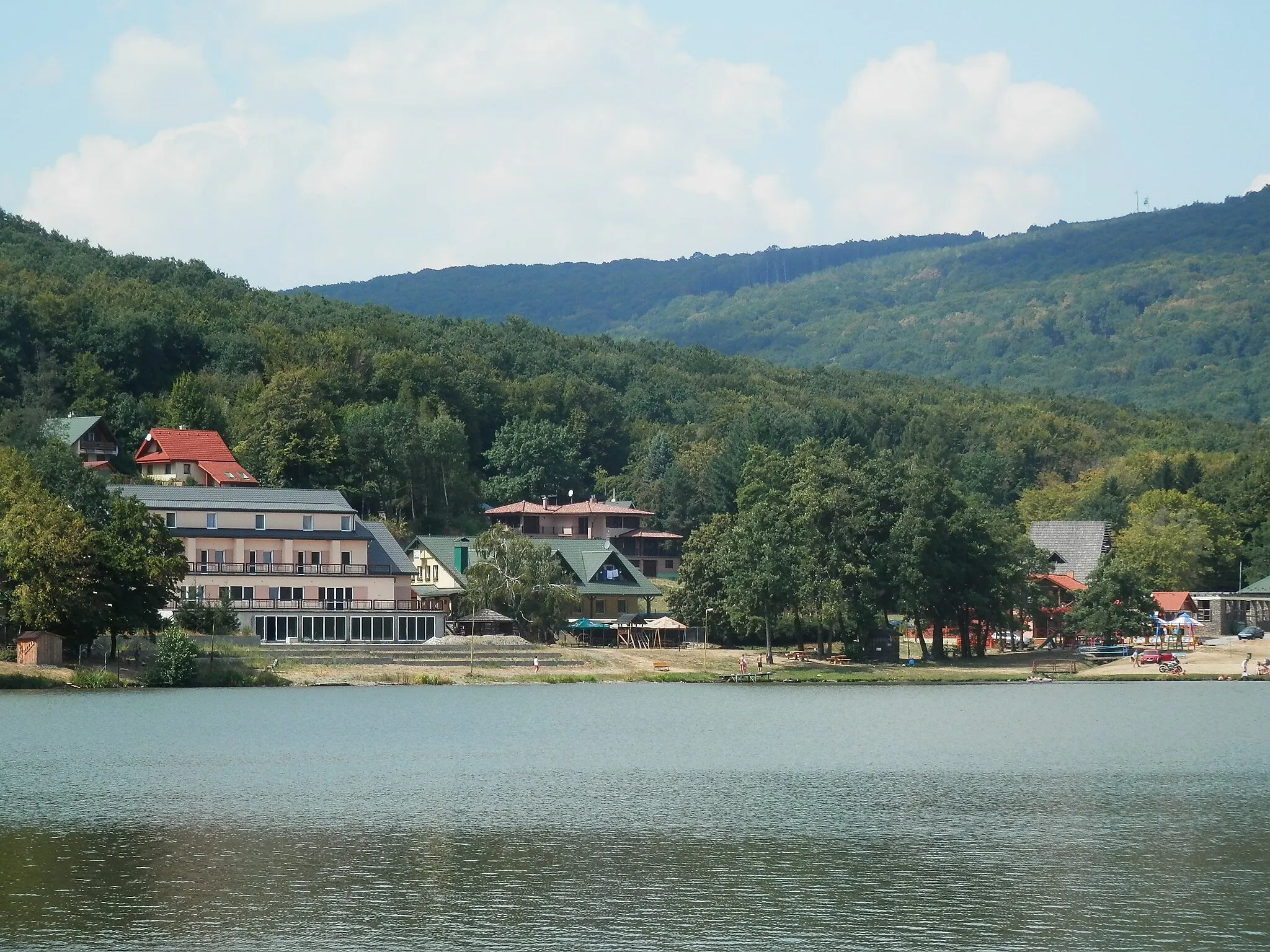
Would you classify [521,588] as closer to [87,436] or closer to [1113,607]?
[1113,607]

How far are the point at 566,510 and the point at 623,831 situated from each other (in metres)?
99.5

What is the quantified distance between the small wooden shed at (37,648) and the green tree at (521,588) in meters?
27.8

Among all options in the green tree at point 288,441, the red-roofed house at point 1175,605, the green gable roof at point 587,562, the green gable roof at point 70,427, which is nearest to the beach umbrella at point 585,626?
the green gable roof at point 587,562

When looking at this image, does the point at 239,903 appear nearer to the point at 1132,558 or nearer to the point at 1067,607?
the point at 1067,607

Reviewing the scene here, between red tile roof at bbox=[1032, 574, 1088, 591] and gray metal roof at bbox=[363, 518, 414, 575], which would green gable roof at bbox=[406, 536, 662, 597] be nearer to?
gray metal roof at bbox=[363, 518, 414, 575]

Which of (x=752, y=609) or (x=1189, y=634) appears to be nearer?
(x=752, y=609)

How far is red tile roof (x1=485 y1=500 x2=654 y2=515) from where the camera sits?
13538 cm

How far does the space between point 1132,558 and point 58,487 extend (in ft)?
247

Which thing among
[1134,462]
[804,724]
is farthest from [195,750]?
[1134,462]

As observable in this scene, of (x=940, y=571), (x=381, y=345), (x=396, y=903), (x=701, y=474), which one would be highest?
(x=381, y=345)

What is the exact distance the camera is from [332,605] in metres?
95.0

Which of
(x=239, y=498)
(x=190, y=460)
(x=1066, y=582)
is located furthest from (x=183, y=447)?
(x=1066, y=582)

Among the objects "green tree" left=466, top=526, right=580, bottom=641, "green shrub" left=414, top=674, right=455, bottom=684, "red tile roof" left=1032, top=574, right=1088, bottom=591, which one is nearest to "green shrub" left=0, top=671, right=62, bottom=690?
"green shrub" left=414, top=674, right=455, bottom=684

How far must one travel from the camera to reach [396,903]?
94.3ft
